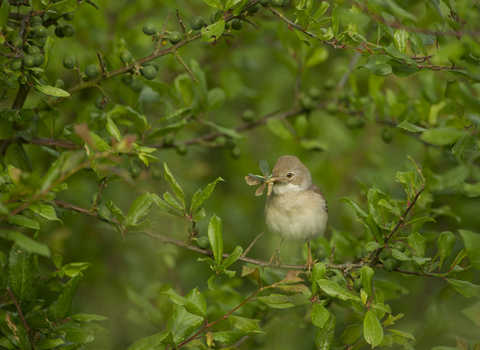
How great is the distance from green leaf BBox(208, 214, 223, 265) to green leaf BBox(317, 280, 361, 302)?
611mm

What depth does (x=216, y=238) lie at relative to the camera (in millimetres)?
2686

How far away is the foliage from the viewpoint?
8.15ft

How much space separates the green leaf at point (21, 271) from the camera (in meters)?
2.50

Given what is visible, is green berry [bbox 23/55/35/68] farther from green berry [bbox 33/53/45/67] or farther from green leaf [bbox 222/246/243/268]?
green leaf [bbox 222/246/243/268]

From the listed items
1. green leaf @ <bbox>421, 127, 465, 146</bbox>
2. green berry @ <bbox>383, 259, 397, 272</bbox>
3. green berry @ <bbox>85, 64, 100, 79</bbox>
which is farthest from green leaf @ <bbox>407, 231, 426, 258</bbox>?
green berry @ <bbox>85, 64, 100, 79</bbox>

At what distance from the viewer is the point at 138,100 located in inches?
135

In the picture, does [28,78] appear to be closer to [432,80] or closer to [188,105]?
[188,105]

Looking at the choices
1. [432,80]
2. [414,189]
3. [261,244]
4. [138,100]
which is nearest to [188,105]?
[138,100]

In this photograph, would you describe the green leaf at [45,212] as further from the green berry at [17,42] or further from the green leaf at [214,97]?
the green leaf at [214,97]

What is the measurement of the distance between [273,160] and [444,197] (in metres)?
2.09

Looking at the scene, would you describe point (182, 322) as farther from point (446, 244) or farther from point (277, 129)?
point (277, 129)

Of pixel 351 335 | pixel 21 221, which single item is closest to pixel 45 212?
pixel 21 221

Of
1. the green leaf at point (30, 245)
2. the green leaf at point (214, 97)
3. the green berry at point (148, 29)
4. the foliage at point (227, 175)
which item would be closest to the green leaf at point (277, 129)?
the foliage at point (227, 175)

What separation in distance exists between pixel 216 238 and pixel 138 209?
1.72 feet
